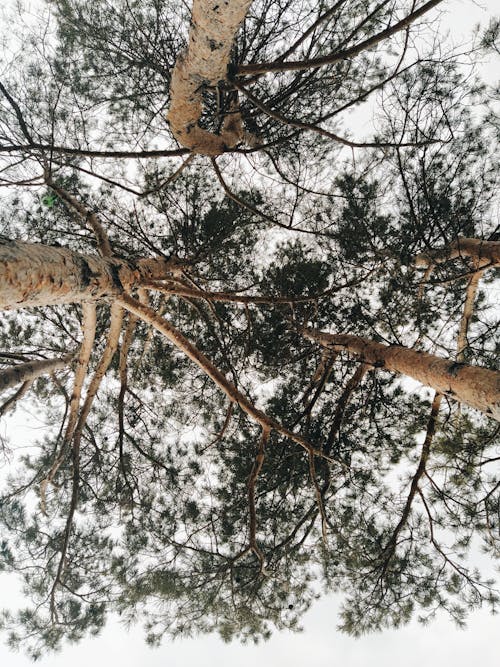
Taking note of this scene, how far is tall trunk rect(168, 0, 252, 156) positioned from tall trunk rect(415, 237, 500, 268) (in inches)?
61.9

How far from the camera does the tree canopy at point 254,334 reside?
291 cm

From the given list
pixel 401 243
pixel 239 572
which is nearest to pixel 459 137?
pixel 401 243

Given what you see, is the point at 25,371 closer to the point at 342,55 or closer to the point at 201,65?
the point at 201,65

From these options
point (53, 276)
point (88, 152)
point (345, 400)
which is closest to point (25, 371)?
point (88, 152)

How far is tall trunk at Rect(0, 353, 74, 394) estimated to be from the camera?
299 centimetres

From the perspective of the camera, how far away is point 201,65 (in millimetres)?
1938

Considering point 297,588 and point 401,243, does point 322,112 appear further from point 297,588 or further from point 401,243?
point 297,588

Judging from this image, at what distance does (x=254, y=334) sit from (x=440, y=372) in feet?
7.03

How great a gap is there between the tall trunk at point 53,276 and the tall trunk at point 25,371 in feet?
4.44

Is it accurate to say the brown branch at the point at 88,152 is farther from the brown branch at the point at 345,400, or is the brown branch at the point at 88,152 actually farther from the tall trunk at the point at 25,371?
the brown branch at the point at 345,400

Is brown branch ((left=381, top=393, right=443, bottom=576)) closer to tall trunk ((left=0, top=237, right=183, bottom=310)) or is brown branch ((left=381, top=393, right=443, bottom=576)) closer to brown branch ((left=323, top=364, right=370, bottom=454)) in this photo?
brown branch ((left=323, top=364, right=370, bottom=454))

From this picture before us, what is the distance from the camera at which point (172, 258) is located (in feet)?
11.4

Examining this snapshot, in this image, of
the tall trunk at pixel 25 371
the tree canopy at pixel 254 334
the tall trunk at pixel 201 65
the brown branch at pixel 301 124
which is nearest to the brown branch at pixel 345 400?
the tree canopy at pixel 254 334

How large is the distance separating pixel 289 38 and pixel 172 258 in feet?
5.99
